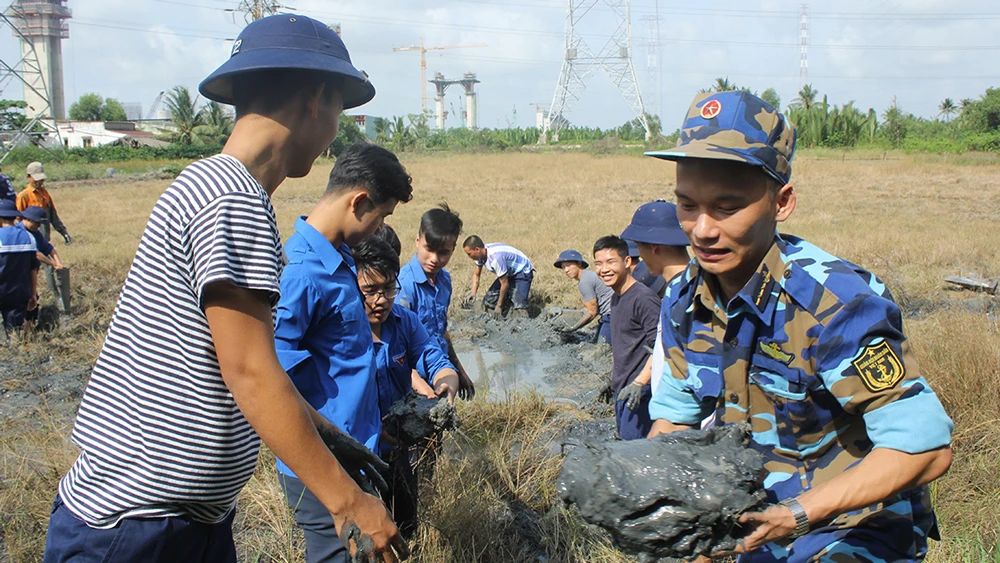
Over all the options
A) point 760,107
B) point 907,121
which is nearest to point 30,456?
point 760,107

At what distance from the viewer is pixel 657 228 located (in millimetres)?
3668

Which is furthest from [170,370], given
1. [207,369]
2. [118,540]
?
[118,540]

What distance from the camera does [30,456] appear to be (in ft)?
12.4

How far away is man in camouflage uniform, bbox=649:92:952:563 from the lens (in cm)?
144

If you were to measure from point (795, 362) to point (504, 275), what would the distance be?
23.3 feet

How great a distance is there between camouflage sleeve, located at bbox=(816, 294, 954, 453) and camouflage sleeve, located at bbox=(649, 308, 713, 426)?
0.47 meters

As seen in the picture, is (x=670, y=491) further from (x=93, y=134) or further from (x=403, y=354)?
(x=93, y=134)

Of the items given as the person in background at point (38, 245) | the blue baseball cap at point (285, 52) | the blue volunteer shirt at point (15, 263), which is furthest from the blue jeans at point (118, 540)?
the person in background at point (38, 245)

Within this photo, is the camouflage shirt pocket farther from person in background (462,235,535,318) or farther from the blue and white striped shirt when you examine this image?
person in background (462,235,535,318)

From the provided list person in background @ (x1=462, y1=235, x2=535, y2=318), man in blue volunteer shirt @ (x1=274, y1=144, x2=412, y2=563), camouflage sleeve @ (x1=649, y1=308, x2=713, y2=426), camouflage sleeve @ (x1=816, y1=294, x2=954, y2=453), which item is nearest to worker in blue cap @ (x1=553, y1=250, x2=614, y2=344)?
person in background @ (x1=462, y1=235, x2=535, y2=318)

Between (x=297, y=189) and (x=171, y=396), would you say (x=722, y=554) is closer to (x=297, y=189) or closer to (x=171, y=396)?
(x=171, y=396)

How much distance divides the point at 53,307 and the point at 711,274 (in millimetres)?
8682

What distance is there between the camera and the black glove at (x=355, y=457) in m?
1.95

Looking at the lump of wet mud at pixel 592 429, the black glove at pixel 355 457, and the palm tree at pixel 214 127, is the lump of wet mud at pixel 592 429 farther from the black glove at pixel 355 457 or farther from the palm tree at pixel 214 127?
the palm tree at pixel 214 127
